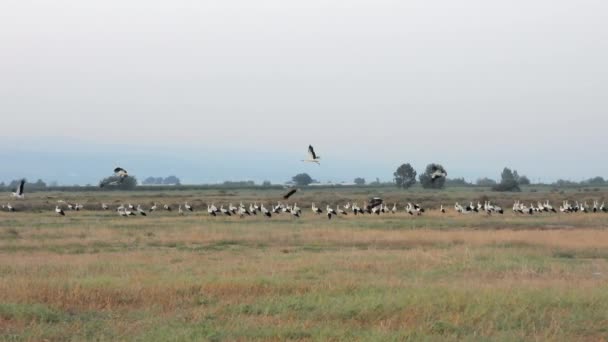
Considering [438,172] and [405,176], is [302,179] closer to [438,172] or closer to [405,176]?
[405,176]

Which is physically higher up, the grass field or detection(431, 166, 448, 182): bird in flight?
detection(431, 166, 448, 182): bird in flight

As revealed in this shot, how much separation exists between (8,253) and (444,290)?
14324 millimetres

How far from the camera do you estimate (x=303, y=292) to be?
14.7 meters

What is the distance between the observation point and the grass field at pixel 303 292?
11.5 metres

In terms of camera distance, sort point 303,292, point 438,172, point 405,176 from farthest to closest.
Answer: point 405,176
point 438,172
point 303,292

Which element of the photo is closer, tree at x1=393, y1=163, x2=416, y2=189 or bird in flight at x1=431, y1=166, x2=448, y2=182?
bird in flight at x1=431, y1=166, x2=448, y2=182

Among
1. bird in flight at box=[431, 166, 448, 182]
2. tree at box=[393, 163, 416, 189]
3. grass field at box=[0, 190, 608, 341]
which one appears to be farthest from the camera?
tree at box=[393, 163, 416, 189]

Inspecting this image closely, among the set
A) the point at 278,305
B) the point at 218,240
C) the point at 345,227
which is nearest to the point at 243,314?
the point at 278,305

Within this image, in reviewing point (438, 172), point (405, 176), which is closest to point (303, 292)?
point (438, 172)

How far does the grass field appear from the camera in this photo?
11.5 m

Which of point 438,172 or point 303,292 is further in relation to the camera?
point 438,172

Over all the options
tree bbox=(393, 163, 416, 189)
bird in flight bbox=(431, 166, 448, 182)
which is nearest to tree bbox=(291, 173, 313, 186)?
tree bbox=(393, 163, 416, 189)

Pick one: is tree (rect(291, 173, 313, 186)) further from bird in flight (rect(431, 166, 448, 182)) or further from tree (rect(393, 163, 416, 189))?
bird in flight (rect(431, 166, 448, 182))

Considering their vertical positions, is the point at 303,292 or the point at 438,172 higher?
the point at 438,172
